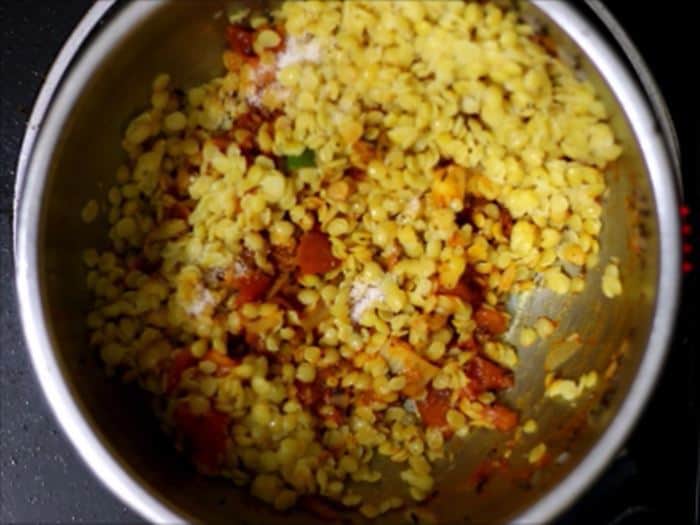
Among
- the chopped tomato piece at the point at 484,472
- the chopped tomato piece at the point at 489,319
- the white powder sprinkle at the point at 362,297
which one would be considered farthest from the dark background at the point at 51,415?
the white powder sprinkle at the point at 362,297

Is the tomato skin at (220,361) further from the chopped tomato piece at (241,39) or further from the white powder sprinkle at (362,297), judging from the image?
the chopped tomato piece at (241,39)

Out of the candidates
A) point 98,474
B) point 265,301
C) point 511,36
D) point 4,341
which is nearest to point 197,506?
point 98,474

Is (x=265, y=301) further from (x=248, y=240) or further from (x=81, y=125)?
(x=81, y=125)

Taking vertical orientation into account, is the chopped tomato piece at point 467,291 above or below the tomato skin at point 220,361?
above

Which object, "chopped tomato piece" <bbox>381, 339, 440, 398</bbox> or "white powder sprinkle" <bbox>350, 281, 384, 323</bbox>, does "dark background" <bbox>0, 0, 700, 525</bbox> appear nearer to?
"chopped tomato piece" <bbox>381, 339, 440, 398</bbox>

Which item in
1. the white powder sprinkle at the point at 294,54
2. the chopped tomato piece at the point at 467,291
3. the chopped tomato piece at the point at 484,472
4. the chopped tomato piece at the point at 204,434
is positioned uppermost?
the white powder sprinkle at the point at 294,54
